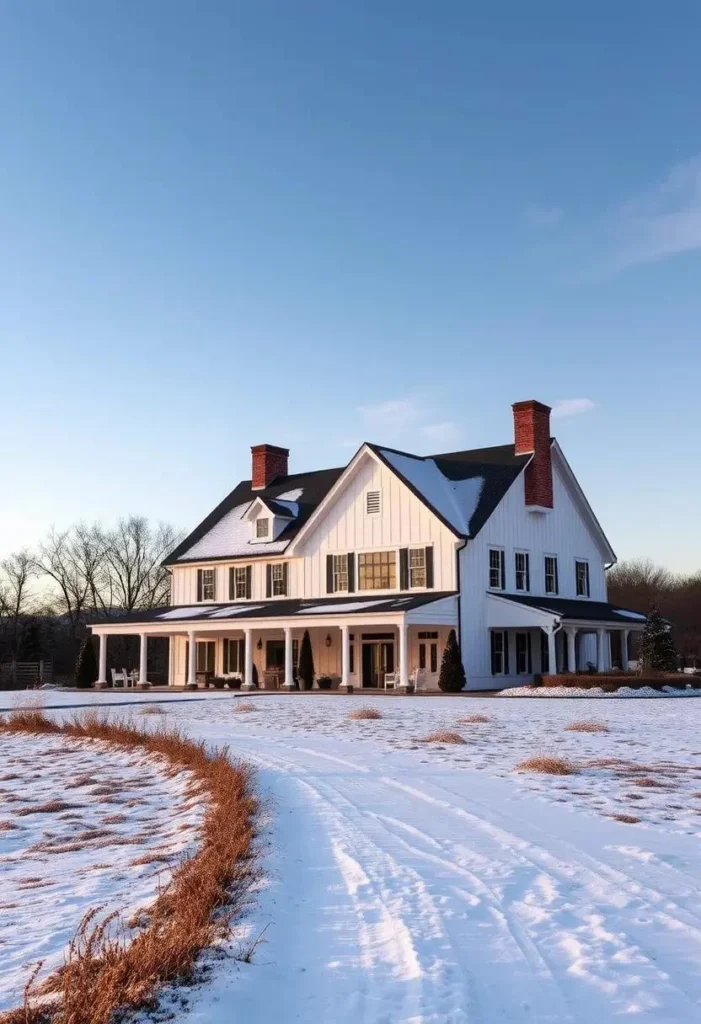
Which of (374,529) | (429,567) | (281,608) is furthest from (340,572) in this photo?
(429,567)

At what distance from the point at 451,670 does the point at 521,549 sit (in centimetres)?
687

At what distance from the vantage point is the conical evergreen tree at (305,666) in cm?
3519

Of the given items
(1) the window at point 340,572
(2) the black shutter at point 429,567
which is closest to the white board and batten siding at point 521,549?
(2) the black shutter at point 429,567

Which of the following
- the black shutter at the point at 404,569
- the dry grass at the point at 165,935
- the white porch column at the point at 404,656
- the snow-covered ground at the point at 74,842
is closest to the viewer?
the dry grass at the point at 165,935

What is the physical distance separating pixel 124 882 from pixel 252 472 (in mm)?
38636

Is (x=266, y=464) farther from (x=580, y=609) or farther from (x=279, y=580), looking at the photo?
(x=580, y=609)

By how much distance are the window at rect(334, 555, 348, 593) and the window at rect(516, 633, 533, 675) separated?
663 centimetres

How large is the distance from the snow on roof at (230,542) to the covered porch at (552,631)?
9.90 m

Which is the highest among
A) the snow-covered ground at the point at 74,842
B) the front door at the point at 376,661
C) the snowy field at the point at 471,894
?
the front door at the point at 376,661

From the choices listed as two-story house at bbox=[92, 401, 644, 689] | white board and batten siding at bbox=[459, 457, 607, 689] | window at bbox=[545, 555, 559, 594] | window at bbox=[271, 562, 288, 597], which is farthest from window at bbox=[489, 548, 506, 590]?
window at bbox=[271, 562, 288, 597]

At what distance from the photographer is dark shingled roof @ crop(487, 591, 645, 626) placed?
111 ft

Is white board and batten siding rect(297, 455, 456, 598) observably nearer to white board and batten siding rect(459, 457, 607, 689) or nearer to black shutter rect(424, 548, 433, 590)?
black shutter rect(424, 548, 433, 590)

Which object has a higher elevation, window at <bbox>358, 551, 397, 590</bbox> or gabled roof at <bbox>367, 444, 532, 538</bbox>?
gabled roof at <bbox>367, 444, 532, 538</bbox>

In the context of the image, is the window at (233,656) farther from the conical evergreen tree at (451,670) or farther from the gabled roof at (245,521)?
the conical evergreen tree at (451,670)
